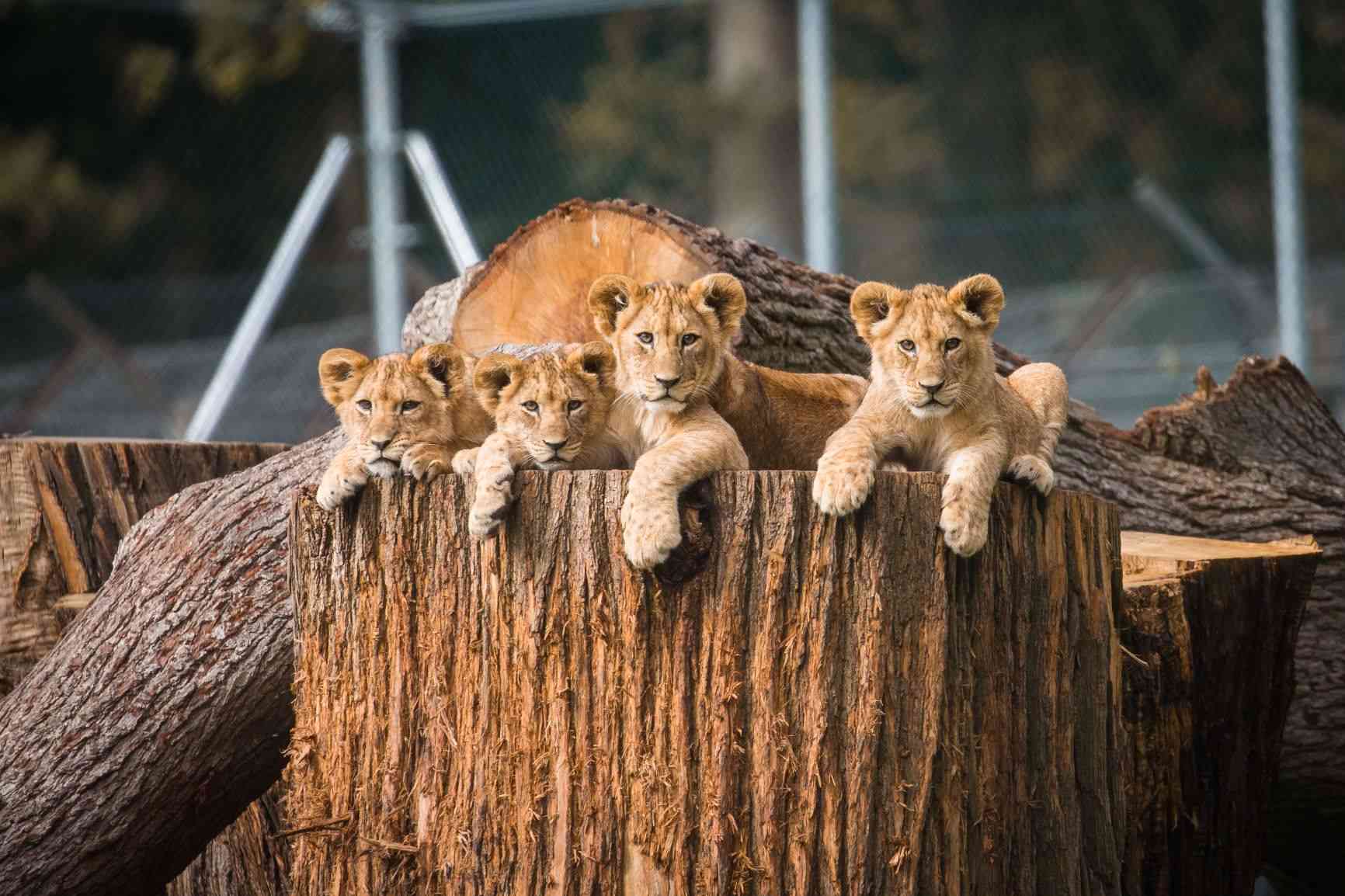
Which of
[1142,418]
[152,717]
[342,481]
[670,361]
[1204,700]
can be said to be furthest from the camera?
[1142,418]

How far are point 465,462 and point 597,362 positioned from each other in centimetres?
48

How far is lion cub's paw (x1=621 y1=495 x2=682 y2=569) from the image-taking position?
3.14 m

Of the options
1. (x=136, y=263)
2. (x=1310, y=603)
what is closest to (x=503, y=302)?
(x=1310, y=603)

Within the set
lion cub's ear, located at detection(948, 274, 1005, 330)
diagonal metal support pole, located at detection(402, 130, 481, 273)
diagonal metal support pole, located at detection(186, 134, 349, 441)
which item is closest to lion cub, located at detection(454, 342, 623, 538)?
lion cub's ear, located at detection(948, 274, 1005, 330)

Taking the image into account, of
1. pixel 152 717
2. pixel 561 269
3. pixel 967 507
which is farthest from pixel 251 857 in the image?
pixel 967 507

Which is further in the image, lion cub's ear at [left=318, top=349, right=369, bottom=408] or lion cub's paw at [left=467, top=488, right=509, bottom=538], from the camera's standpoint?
lion cub's ear at [left=318, top=349, right=369, bottom=408]

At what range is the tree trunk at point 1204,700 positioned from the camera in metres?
4.39

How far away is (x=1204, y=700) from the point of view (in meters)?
4.59

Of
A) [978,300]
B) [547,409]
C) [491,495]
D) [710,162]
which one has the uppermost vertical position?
[710,162]

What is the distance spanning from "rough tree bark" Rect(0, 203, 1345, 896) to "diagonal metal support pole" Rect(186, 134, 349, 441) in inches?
67.4

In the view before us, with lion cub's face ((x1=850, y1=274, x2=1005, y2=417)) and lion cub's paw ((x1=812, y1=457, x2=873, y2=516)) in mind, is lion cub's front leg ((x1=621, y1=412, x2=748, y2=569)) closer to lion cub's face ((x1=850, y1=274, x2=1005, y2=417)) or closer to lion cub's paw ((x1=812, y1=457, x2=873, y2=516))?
lion cub's paw ((x1=812, y1=457, x2=873, y2=516))

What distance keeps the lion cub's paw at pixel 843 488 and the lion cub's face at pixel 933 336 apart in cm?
48

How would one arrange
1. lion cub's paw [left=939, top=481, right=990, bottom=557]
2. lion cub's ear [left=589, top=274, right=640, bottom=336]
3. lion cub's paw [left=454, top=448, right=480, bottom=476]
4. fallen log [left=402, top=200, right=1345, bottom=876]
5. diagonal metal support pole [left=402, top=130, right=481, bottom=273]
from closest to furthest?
lion cub's paw [left=939, top=481, right=990, bottom=557] < lion cub's paw [left=454, top=448, right=480, bottom=476] < lion cub's ear [left=589, top=274, right=640, bottom=336] < fallen log [left=402, top=200, right=1345, bottom=876] < diagonal metal support pole [left=402, top=130, right=481, bottom=273]

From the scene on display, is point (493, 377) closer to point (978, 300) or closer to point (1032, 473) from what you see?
point (978, 300)
